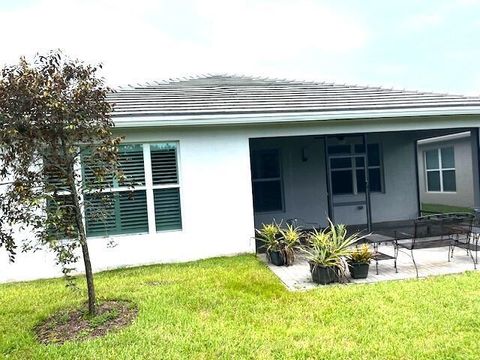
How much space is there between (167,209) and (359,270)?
4170 millimetres

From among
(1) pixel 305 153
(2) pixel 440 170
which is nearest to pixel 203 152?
(1) pixel 305 153

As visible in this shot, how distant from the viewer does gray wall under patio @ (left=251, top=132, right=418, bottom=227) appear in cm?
1281

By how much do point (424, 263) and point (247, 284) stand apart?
3598mm

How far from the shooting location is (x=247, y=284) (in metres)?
6.48

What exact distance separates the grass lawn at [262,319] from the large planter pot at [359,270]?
49 centimetres

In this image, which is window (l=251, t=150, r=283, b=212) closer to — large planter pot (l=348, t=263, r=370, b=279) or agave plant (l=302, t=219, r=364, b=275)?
agave plant (l=302, t=219, r=364, b=275)

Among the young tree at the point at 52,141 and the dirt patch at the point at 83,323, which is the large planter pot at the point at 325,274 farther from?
the young tree at the point at 52,141

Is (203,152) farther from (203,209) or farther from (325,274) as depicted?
(325,274)

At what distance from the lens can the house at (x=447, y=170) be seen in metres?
16.1

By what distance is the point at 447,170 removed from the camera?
686 inches

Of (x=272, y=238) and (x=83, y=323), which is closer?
(x=83, y=323)

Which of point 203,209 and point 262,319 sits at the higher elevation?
point 203,209

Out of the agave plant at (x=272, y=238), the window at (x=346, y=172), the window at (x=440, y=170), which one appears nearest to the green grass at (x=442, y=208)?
the window at (x=440, y=170)

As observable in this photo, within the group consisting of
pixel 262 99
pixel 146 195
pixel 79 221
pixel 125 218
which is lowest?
pixel 125 218
